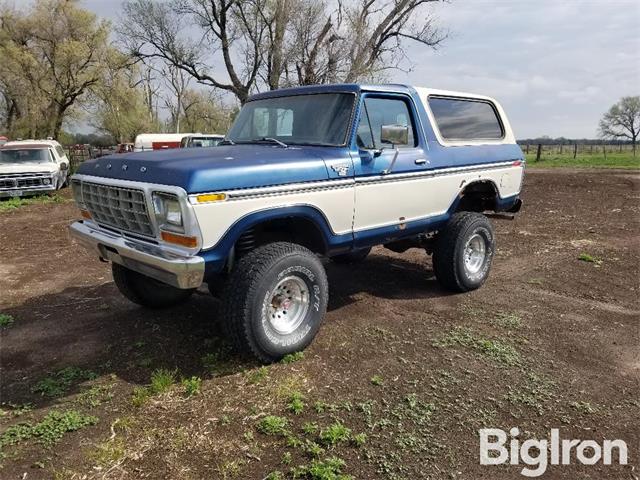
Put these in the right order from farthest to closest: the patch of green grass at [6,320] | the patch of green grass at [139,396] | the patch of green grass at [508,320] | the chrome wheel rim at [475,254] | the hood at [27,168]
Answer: the hood at [27,168], the chrome wheel rim at [475,254], the patch of green grass at [6,320], the patch of green grass at [508,320], the patch of green grass at [139,396]

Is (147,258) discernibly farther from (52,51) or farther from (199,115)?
(199,115)

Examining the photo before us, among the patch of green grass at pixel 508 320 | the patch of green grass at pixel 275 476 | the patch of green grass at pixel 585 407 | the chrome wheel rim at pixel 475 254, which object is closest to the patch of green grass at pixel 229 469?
the patch of green grass at pixel 275 476

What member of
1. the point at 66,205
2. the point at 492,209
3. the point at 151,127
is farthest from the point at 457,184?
the point at 151,127

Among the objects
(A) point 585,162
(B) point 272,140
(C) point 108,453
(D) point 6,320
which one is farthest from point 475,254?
(A) point 585,162

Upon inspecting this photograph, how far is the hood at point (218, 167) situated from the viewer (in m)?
3.34

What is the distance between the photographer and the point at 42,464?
2750 millimetres

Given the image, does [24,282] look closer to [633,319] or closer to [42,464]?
[42,464]

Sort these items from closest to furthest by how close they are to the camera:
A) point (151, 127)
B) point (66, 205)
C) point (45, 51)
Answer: point (66, 205)
point (45, 51)
point (151, 127)

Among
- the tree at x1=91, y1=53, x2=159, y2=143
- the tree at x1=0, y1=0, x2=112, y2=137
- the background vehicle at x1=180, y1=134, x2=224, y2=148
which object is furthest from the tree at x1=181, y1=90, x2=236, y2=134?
the background vehicle at x1=180, y1=134, x2=224, y2=148

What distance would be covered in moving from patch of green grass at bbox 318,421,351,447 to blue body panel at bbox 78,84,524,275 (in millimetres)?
1365

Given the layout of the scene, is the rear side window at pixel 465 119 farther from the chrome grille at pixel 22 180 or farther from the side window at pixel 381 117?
the chrome grille at pixel 22 180

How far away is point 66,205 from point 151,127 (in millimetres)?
36076

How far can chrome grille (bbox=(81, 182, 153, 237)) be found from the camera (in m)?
3.62

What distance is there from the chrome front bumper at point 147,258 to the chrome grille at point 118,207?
10 centimetres
